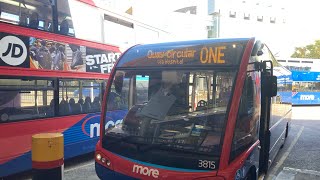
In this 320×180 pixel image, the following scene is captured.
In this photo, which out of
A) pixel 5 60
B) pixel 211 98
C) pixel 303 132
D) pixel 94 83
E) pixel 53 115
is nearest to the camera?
pixel 211 98

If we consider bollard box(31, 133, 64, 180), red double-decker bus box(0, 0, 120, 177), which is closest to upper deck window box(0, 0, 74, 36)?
red double-decker bus box(0, 0, 120, 177)

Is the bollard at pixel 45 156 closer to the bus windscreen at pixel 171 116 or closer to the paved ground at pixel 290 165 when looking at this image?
the bus windscreen at pixel 171 116

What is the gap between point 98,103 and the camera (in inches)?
323

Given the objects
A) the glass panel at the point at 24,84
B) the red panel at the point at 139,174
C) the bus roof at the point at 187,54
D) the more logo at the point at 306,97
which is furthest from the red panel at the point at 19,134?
the more logo at the point at 306,97

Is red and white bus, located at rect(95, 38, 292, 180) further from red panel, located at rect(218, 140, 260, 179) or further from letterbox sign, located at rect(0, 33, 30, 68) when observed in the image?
letterbox sign, located at rect(0, 33, 30, 68)

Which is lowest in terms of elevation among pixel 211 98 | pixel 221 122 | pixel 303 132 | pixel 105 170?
pixel 303 132

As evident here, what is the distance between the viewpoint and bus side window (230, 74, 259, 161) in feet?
12.8

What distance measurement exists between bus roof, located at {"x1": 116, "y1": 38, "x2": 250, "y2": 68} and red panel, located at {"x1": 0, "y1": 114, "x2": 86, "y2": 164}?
2590mm

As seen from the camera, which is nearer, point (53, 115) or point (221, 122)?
point (221, 122)

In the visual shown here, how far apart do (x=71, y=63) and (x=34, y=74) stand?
1052mm

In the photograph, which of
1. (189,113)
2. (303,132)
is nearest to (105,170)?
(189,113)

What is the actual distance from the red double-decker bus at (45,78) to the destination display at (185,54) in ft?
8.15

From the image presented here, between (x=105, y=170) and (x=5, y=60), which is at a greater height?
(x=5, y=60)

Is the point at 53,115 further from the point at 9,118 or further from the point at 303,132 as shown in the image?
the point at 303,132
